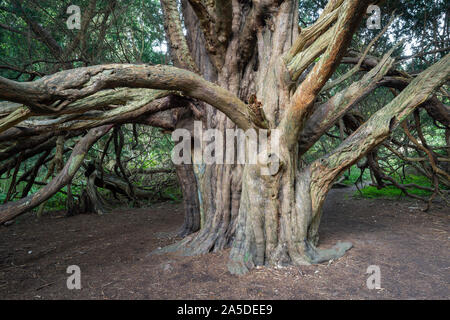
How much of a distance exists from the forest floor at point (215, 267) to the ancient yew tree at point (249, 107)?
26 centimetres

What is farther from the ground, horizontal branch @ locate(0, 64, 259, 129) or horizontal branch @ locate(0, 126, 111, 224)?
horizontal branch @ locate(0, 64, 259, 129)

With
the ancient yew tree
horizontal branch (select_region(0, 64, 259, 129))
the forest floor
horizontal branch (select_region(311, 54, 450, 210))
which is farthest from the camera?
horizontal branch (select_region(311, 54, 450, 210))

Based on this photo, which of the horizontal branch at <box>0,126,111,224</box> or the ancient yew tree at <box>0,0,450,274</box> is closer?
the ancient yew tree at <box>0,0,450,274</box>

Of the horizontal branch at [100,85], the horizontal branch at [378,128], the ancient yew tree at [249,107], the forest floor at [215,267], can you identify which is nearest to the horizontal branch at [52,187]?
the ancient yew tree at [249,107]

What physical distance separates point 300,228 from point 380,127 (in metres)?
1.30

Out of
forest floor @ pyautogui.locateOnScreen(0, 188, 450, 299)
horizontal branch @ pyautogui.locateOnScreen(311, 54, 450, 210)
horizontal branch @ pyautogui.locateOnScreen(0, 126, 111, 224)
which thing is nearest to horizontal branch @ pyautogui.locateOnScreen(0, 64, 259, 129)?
horizontal branch @ pyautogui.locateOnScreen(311, 54, 450, 210)

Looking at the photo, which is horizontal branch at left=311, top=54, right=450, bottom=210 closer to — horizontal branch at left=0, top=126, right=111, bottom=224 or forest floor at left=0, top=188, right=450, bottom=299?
forest floor at left=0, top=188, right=450, bottom=299

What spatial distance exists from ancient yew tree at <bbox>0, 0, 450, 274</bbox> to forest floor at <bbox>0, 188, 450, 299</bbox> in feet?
0.84

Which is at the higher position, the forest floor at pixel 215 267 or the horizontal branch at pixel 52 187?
the horizontal branch at pixel 52 187

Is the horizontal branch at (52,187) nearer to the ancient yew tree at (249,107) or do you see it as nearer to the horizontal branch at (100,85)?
the ancient yew tree at (249,107)

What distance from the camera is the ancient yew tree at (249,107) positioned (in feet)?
6.97

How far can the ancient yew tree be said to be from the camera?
212 cm

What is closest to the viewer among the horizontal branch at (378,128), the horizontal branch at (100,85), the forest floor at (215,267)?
the horizontal branch at (100,85)

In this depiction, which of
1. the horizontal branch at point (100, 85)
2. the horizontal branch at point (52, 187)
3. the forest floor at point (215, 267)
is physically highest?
the horizontal branch at point (100, 85)
